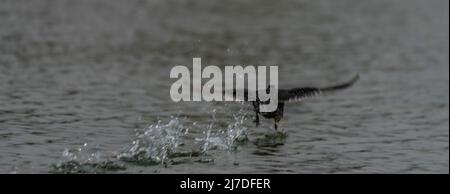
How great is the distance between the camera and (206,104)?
46.0ft

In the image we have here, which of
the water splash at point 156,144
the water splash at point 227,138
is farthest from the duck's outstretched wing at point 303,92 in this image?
the water splash at point 156,144

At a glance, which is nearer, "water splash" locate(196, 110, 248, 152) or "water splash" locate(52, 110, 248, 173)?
"water splash" locate(52, 110, 248, 173)

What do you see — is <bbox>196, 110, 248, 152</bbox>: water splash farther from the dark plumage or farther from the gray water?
the dark plumage

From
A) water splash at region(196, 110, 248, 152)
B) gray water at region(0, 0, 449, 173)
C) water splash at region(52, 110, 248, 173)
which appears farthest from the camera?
water splash at region(196, 110, 248, 152)

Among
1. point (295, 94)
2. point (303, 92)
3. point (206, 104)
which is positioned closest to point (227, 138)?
point (295, 94)

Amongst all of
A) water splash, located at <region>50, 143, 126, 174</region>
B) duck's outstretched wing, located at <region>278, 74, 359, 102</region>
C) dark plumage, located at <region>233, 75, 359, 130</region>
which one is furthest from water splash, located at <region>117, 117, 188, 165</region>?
duck's outstretched wing, located at <region>278, 74, 359, 102</region>

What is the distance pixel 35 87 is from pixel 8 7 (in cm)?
888

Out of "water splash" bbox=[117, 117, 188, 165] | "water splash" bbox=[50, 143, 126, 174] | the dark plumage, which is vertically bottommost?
"water splash" bbox=[50, 143, 126, 174]

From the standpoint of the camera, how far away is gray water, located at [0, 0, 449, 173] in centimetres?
1086

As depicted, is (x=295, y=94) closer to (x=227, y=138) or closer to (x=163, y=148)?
(x=227, y=138)

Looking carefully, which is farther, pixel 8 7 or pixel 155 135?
pixel 8 7

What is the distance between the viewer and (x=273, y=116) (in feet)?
38.9
